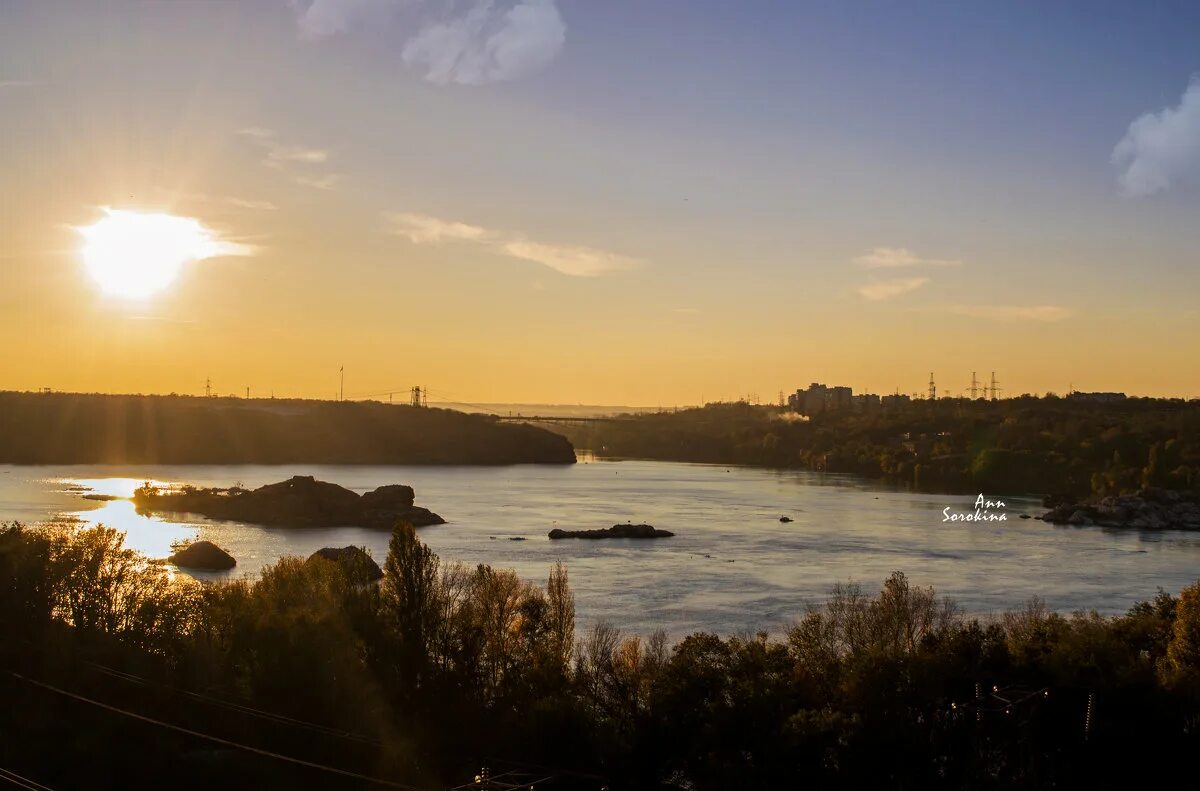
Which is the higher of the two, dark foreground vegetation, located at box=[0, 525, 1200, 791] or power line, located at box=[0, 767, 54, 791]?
dark foreground vegetation, located at box=[0, 525, 1200, 791]

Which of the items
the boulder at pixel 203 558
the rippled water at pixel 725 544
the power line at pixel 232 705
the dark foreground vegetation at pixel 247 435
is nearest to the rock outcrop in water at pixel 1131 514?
the rippled water at pixel 725 544

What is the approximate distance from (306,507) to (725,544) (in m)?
14.3

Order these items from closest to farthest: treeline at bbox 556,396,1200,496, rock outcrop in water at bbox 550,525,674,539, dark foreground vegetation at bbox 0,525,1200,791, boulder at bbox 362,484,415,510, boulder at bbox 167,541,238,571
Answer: dark foreground vegetation at bbox 0,525,1200,791 → boulder at bbox 167,541,238,571 → rock outcrop in water at bbox 550,525,674,539 → boulder at bbox 362,484,415,510 → treeline at bbox 556,396,1200,496

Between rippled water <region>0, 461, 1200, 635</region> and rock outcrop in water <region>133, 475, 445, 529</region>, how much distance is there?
116cm

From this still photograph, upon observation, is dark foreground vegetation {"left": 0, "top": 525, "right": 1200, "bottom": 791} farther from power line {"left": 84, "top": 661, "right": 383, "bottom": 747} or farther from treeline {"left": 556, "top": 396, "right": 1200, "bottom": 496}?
treeline {"left": 556, "top": 396, "right": 1200, "bottom": 496}

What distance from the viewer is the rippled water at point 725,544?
20203 mm

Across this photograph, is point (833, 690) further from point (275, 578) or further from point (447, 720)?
point (275, 578)

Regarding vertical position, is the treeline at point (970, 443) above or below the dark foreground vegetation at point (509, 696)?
above

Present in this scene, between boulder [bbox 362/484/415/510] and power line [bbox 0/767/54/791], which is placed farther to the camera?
boulder [bbox 362/484/415/510]

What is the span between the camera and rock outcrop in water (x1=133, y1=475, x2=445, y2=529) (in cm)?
3481

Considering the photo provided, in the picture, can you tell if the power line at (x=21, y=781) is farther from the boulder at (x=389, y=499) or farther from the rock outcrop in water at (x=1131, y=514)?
the rock outcrop in water at (x=1131, y=514)

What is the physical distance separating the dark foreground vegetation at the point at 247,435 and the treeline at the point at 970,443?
48.3ft
